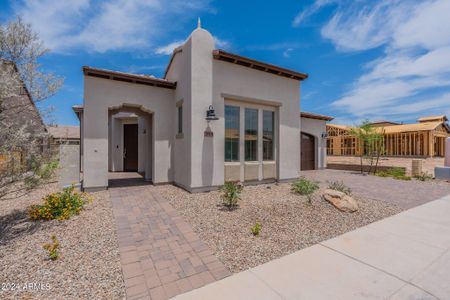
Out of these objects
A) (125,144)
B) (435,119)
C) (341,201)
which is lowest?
(341,201)

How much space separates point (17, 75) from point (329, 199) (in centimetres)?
791

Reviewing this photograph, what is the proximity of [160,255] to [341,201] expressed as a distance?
16.1 ft

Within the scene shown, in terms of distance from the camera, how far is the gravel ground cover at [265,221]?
3.41 m

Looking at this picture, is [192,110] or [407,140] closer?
[192,110]

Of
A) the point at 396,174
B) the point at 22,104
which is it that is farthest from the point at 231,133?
the point at 396,174

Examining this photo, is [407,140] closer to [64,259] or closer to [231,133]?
[231,133]

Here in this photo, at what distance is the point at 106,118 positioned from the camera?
7258 millimetres

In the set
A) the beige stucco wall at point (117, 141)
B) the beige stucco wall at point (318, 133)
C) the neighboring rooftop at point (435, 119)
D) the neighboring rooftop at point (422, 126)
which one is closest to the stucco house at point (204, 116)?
the beige stucco wall at point (117, 141)

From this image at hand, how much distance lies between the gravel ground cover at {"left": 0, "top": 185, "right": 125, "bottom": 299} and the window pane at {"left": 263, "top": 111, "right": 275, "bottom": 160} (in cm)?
638

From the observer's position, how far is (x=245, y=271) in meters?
2.83

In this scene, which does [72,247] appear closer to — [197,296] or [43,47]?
[197,296]

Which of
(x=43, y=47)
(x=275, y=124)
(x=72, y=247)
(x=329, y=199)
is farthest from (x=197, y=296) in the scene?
(x=275, y=124)

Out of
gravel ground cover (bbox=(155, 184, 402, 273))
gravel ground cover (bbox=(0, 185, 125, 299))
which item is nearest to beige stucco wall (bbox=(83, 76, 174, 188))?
gravel ground cover (bbox=(155, 184, 402, 273))

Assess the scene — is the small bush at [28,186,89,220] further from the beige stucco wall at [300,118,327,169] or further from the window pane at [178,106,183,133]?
the beige stucco wall at [300,118,327,169]
